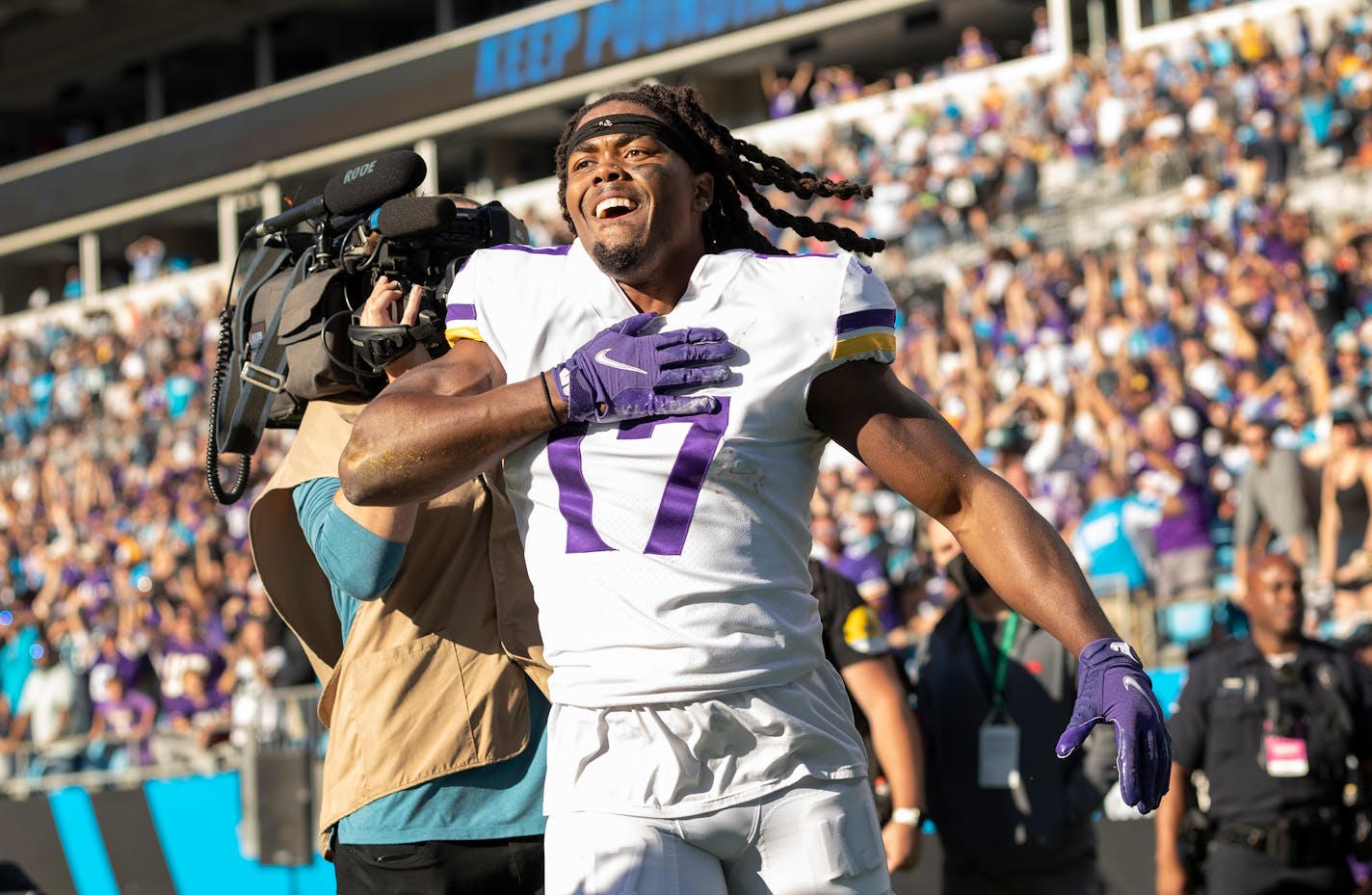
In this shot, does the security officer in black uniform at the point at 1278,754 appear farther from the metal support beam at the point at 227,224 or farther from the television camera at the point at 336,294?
the metal support beam at the point at 227,224

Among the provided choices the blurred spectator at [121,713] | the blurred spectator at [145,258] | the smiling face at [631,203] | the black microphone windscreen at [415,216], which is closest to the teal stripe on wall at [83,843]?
the blurred spectator at [121,713]

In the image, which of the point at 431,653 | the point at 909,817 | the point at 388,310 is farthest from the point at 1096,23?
the point at 431,653

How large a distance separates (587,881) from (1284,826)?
12.5 ft

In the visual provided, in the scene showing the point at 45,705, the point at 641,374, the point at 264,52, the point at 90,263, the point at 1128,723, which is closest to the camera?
the point at 1128,723

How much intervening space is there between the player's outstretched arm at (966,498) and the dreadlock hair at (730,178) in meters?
0.40

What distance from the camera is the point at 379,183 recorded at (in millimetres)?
3543

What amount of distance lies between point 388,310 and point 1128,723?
5.42 feet

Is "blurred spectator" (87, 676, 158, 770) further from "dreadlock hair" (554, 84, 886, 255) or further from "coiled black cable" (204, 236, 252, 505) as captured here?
"dreadlock hair" (554, 84, 886, 255)

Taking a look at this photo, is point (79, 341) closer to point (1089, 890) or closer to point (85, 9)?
point (85, 9)

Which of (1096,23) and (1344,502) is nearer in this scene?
(1344,502)

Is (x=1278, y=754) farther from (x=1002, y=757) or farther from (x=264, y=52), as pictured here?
(x=264, y=52)

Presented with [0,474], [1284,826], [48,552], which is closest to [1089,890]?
[1284,826]

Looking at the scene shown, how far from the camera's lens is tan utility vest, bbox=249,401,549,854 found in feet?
11.0

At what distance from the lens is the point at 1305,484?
922cm
